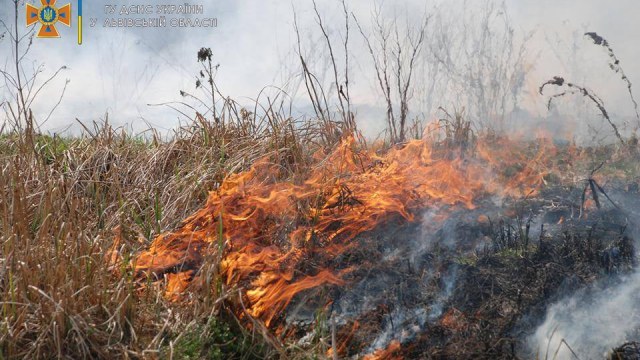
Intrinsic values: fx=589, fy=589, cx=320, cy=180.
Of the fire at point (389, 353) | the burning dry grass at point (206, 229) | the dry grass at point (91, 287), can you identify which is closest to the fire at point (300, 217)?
the burning dry grass at point (206, 229)

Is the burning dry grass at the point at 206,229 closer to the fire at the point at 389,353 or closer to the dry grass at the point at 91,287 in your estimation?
the dry grass at the point at 91,287

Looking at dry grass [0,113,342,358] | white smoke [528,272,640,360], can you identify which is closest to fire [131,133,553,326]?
dry grass [0,113,342,358]

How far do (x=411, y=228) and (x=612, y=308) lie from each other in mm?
1188

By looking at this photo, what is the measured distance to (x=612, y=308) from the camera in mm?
2906

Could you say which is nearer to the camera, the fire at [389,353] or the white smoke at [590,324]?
the white smoke at [590,324]

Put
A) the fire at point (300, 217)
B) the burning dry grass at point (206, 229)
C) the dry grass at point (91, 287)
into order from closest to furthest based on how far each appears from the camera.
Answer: the dry grass at point (91, 287) < the burning dry grass at point (206, 229) < the fire at point (300, 217)

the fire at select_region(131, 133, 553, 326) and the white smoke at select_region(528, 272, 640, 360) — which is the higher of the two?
the fire at select_region(131, 133, 553, 326)

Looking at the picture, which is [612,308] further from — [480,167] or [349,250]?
[480,167]

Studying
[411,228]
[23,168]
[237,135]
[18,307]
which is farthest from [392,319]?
[23,168]

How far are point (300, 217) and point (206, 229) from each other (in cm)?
61

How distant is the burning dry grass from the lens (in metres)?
2.80

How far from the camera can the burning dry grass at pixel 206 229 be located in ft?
9.20

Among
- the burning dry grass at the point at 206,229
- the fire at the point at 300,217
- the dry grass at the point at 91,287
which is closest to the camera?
the dry grass at the point at 91,287

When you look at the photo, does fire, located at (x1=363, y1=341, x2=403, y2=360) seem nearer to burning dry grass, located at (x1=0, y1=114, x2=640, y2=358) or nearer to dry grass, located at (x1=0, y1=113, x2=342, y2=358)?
burning dry grass, located at (x1=0, y1=114, x2=640, y2=358)
